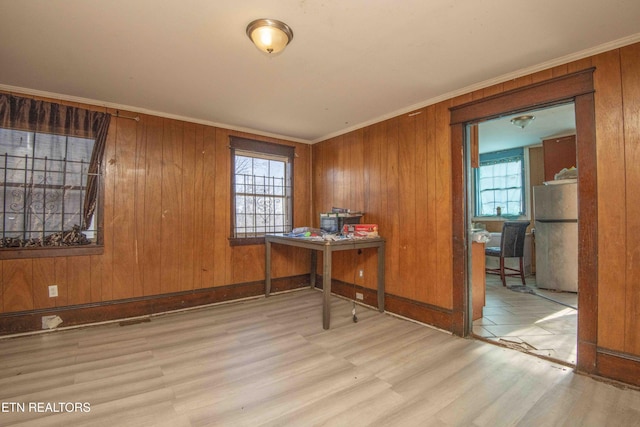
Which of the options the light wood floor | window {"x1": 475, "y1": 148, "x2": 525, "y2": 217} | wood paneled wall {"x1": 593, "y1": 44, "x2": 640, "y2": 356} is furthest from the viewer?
window {"x1": 475, "y1": 148, "x2": 525, "y2": 217}

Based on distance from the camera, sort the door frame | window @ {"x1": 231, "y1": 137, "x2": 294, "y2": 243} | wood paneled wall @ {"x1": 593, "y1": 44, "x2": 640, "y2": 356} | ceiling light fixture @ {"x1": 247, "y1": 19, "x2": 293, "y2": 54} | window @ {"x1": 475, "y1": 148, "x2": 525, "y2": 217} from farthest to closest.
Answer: window @ {"x1": 475, "y1": 148, "x2": 525, "y2": 217} → window @ {"x1": 231, "y1": 137, "x2": 294, "y2": 243} → the door frame → wood paneled wall @ {"x1": 593, "y1": 44, "x2": 640, "y2": 356} → ceiling light fixture @ {"x1": 247, "y1": 19, "x2": 293, "y2": 54}

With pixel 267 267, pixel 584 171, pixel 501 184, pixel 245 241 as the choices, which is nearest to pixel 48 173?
pixel 245 241

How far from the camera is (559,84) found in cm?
228

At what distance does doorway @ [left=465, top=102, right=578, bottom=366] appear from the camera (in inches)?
112

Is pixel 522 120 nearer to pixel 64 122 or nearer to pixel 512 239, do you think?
pixel 512 239

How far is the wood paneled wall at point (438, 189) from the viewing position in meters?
2.00

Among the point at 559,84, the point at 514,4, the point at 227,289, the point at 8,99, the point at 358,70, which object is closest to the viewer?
the point at 514,4

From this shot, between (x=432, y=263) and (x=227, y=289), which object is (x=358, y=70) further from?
(x=227, y=289)

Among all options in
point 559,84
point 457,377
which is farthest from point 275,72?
point 457,377

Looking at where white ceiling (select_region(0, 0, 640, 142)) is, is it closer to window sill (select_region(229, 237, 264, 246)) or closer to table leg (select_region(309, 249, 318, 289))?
window sill (select_region(229, 237, 264, 246))

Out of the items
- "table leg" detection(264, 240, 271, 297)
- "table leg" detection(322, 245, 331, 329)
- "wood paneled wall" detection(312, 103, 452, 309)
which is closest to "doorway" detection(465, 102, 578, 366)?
"wood paneled wall" detection(312, 103, 452, 309)

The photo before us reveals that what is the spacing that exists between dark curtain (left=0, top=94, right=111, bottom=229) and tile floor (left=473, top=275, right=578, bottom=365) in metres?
4.20

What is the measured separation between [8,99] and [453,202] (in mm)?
4327

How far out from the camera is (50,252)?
2900 mm
